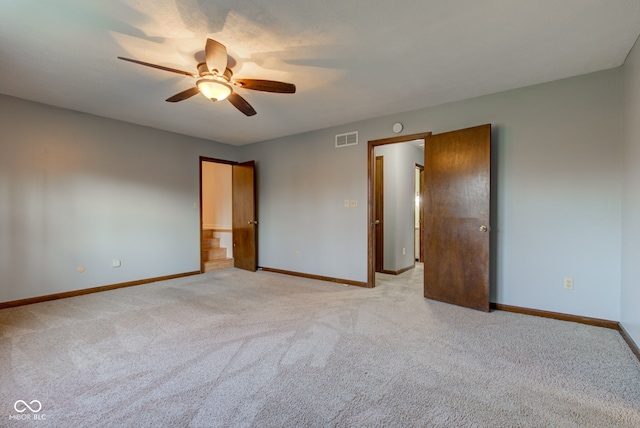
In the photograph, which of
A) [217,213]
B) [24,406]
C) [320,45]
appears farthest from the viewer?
[217,213]

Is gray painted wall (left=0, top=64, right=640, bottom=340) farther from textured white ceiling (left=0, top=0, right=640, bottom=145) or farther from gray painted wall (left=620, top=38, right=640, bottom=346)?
textured white ceiling (left=0, top=0, right=640, bottom=145)

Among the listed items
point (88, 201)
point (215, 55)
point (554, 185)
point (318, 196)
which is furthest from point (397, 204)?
point (88, 201)

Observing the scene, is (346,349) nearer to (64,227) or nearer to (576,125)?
(576,125)

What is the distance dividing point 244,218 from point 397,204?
2921 mm

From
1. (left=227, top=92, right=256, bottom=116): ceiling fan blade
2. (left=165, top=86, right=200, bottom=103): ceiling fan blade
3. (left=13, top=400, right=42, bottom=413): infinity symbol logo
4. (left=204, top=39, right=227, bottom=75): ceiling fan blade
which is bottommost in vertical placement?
(left=13, top=400, right=42, bottom=413): infinity symbol logo

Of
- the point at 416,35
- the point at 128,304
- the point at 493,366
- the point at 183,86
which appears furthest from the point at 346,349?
the point at 183,86

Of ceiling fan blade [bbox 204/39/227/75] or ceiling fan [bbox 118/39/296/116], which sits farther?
ceiling fan [bbox 118/39/296/116]

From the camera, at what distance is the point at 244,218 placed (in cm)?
557

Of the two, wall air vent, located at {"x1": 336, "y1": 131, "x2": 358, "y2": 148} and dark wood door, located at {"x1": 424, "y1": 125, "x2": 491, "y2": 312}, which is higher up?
wall air vent, located at {"x1": 336, "y1": 131, "x2": 358, "y2": 148}

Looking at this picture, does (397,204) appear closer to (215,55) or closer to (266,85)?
(266,85)

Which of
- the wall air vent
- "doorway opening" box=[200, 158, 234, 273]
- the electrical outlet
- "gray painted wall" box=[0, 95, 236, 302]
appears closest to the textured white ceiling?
"gray painted wall" box=[0, 95, 236, 302]

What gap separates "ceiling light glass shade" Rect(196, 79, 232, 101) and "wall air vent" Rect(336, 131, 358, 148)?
219 centimetres

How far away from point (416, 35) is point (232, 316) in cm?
306

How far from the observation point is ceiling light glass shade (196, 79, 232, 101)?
2396 mm
